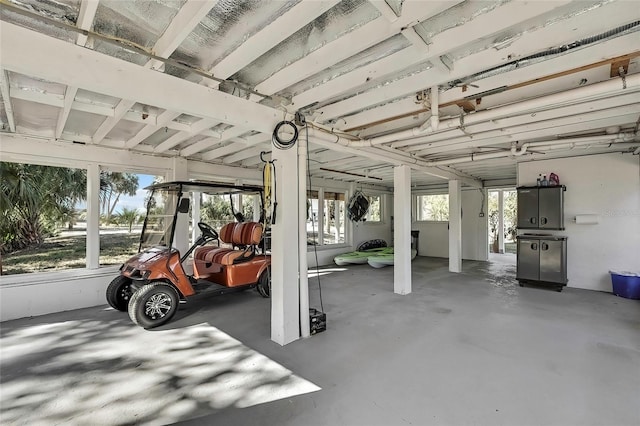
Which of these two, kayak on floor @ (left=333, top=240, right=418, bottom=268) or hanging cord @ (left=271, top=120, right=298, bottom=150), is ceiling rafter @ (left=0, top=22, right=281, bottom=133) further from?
kayak on floor @ (left=333, top=240, right=418, bottom=268)

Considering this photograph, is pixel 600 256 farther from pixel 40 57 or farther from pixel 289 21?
pixel 40 57

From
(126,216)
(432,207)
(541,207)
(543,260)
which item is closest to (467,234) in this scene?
(432,207)

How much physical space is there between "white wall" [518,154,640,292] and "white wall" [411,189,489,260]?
3402 millimetres

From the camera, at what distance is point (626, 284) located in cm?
475

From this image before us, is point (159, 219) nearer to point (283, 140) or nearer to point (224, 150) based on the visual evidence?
point (224, 150)

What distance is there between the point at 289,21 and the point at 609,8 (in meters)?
1.74

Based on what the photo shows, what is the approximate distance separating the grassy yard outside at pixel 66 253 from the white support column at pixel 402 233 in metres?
4.20

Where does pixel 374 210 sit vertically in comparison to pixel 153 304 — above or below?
above

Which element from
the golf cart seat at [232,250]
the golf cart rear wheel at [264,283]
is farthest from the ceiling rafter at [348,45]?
the golf cart rear wheel at [264,283]

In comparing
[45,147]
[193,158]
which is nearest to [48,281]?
[45,147]

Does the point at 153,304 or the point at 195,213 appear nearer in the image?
the point at 153,304

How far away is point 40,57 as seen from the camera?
1.76 m

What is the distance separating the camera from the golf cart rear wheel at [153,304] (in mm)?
3420

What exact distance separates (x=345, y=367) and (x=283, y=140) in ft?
7.41
